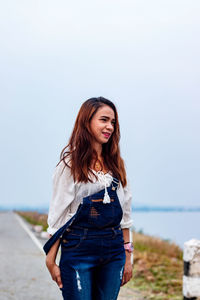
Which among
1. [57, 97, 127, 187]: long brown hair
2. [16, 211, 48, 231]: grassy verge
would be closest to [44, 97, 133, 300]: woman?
→ [57, 97, 127, 187]: long brown hair

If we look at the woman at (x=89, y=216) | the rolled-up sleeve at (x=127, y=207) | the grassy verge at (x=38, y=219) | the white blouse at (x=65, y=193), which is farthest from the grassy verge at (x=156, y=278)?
the grassy verge at (x=38, y=219)

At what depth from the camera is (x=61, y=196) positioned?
3246 mm

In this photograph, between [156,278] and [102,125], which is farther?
[156,278]

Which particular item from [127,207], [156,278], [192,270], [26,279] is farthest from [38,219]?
[127,207]

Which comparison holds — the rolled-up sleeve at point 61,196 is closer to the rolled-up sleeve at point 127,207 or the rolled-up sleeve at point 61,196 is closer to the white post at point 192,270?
the rolled-up sleeve at point 127,207

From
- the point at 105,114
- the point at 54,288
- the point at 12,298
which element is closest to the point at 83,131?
the point at 105,114

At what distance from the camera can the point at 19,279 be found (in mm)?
8688

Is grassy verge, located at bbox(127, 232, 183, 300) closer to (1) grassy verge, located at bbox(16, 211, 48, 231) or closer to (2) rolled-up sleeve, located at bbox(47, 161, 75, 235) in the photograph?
(2) rolled-up sleeve, located at bbox(47, 161, 75, 235)

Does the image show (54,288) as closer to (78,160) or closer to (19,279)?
(19,279)

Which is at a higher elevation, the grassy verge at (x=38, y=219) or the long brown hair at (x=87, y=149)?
the long brown hair at (x=87, y=149)

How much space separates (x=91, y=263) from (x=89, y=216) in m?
0.31

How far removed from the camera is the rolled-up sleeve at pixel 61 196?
3.24 m

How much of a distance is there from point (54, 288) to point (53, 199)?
492 cm

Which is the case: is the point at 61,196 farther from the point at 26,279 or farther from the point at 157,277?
the point at 157,277
